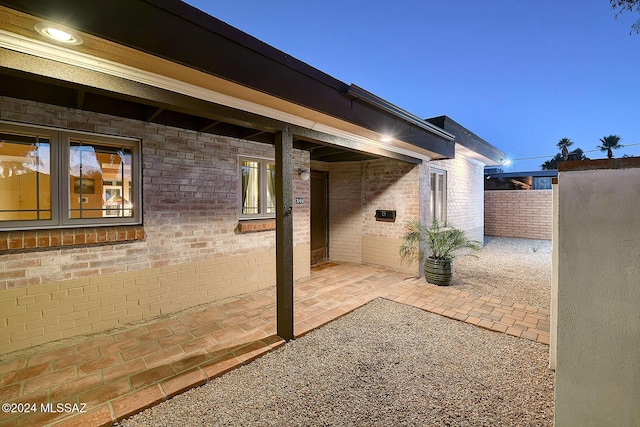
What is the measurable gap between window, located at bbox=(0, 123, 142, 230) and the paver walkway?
4.54ft

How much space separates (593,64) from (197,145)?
7150 cm

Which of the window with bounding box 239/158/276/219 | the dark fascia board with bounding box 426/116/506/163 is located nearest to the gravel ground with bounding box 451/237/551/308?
the dark fascia board with bounding box 426/116/506/163

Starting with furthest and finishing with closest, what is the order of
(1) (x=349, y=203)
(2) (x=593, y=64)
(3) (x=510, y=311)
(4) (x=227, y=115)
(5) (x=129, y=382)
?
1. (2) (x=593, y=64)
2. (1) (x=349, y=203)
3. (3) (x=510, y=311)
4. (4) (x=227, y=115)
5. (5) (x=129, y=382)

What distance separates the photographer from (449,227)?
7156mm

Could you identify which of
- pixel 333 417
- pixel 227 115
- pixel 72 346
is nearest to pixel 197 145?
pixel 227 115

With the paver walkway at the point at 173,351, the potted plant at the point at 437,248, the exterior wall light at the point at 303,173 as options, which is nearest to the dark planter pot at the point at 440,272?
the potted plant at the point at 437,248

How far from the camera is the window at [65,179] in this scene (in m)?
2.77

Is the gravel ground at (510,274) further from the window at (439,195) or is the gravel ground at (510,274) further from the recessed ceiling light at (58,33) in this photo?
the recessed ceiling light at (58,33)

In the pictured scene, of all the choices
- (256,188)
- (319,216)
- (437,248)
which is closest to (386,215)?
(437,248)

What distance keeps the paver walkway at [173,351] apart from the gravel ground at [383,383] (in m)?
0.19

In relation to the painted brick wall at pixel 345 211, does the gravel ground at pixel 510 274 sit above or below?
below

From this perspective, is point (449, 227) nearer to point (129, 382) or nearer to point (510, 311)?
point (510, 311)

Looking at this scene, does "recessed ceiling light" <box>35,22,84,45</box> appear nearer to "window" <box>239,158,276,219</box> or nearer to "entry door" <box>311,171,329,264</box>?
"window" <box>239,158,276,219</box>

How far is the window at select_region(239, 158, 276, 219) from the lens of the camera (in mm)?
4598
